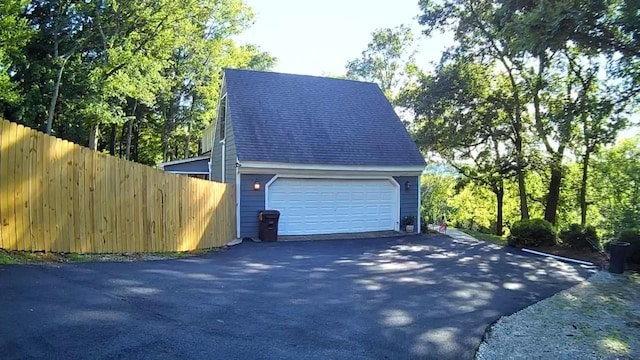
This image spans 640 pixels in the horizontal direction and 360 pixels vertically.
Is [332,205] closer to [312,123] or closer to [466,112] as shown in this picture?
[312,123]

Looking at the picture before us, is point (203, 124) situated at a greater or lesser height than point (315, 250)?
greater

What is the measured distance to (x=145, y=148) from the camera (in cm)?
3544

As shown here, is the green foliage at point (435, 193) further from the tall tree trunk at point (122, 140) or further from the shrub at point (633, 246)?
the tall tree trunk at point (122, 140)

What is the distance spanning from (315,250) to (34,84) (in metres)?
14.0

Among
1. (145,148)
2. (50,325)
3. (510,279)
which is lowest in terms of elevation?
(510,279)

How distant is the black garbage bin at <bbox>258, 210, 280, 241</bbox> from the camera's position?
1267 centimetres

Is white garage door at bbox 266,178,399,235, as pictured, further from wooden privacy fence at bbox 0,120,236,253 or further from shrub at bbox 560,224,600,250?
shrub at bbox 560,224,600,250

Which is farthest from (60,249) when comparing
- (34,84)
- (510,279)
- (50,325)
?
(34,84)

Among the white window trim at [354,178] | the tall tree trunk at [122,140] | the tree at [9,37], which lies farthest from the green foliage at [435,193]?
the tall tree trunk at [122,140]

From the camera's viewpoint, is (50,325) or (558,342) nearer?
(50,325)

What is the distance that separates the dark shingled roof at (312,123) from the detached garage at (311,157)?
0.12 ft

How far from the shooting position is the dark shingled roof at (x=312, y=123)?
1388 cm

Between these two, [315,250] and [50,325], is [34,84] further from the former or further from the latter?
[50,325]

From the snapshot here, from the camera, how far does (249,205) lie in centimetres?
1315
